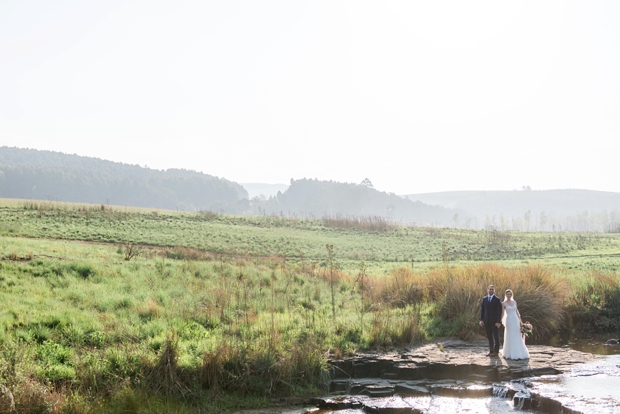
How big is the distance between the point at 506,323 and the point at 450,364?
2.14 metres

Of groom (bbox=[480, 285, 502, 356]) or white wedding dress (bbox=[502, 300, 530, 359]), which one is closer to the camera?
white wedding dress (bbox=[502, 300, 530, 359])

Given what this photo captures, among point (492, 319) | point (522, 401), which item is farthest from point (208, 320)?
point (522, 401)

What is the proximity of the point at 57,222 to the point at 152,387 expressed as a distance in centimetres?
4125

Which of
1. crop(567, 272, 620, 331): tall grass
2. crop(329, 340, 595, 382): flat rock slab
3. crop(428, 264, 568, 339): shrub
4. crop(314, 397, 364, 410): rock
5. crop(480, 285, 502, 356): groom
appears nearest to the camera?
crop(314, 397, 364, 410): rock

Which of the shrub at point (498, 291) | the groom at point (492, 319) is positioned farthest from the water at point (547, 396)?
the shrub at point (498, 291)

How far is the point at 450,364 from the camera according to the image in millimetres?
14992

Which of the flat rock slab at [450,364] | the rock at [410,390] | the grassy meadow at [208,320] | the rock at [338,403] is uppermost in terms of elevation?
the grassy meadow at [208,320]

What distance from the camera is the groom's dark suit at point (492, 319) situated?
15.9m

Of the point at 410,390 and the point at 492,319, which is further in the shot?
the point at 492,319

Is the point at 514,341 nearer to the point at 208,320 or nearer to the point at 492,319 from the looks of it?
the point at 492,319

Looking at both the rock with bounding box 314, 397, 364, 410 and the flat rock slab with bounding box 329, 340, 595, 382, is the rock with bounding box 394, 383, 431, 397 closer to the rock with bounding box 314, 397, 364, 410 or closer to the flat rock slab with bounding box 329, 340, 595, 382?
the flat rock slab with bounding box 329, 340, 595, 382

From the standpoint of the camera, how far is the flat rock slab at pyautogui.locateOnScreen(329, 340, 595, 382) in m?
13.9

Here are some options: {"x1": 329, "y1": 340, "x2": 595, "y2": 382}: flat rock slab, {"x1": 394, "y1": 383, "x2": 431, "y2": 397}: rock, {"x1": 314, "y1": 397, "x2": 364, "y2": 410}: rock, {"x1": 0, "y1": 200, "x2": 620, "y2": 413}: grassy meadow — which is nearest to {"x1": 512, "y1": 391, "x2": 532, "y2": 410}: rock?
{"x1": 329, "y1": 340, "x2": 595, "y2": 382}: flat rock slab

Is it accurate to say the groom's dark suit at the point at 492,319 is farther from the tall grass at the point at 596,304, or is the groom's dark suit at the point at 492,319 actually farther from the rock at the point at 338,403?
the tall grass at the point at 596,304
